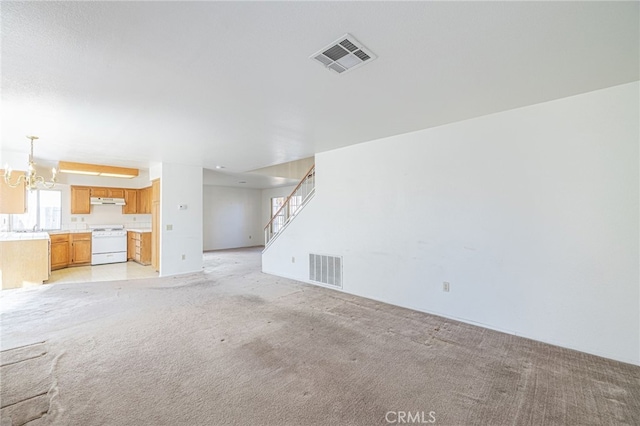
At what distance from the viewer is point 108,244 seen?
7723mm

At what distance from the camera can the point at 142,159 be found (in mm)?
5891

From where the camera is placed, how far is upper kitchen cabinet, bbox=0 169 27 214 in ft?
18.1

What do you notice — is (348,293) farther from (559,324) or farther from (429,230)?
(559,324)

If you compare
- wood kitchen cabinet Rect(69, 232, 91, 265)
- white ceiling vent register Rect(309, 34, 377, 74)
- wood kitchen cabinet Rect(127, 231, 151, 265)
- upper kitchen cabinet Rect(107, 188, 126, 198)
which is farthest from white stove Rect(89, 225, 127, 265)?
white ceiling vent register Rect(309, 34, 377, 74)

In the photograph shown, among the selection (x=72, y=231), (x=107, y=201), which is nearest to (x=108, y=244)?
(x=72, y=231)

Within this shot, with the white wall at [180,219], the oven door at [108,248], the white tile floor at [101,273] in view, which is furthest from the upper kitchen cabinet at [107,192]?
the white wall at [180,219]

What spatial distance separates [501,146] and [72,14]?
4104mm

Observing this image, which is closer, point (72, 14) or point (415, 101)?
point (72, 14)

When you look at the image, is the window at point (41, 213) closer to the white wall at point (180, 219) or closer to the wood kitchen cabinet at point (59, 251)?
the wood kitchen cabinet at point (59, 251)

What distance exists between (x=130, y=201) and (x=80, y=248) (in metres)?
1.87

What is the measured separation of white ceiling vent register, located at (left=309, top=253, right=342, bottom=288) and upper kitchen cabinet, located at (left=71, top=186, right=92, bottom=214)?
6.82 m

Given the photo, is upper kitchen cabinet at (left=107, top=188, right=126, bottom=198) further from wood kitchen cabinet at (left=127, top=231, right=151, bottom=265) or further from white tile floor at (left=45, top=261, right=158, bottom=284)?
white tile floor at (left=45, top=261, right=158, bottom=284)

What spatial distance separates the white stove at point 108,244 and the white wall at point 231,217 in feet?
9.96

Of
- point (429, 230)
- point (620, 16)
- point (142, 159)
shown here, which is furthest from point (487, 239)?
point (142, 159)
